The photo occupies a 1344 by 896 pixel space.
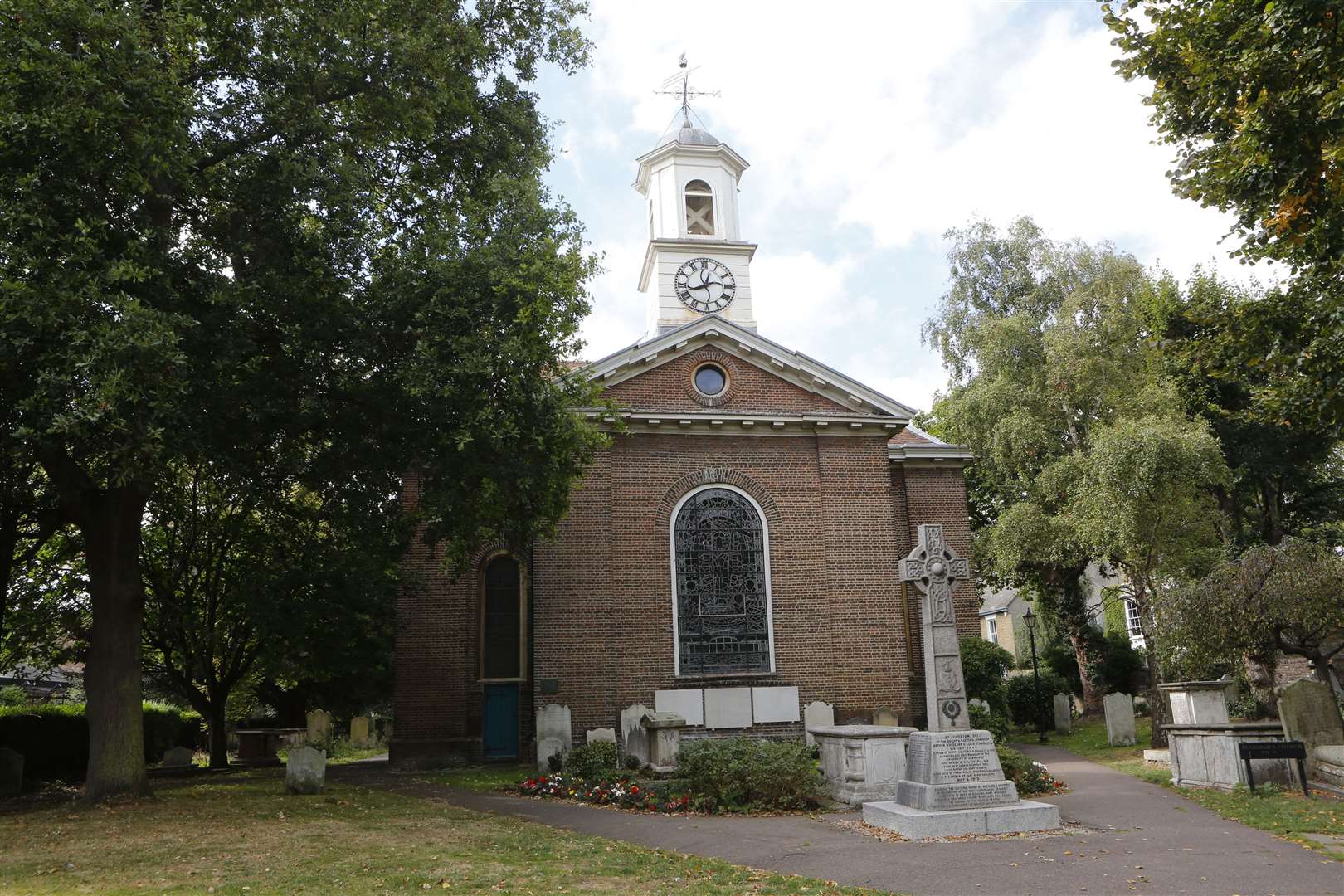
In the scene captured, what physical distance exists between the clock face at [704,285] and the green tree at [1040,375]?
23.9 ft

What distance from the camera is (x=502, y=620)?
21.5 meters

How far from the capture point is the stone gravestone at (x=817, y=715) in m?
20.4

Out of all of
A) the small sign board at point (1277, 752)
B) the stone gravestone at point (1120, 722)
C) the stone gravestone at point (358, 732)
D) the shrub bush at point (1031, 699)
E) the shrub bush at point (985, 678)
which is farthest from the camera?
the stone gravestone at point (358, 732)

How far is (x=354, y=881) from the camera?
334 inches

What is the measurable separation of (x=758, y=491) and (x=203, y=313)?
41.9ft

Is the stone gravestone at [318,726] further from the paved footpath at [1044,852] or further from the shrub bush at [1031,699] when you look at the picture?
the shrub bush at [1031,699]

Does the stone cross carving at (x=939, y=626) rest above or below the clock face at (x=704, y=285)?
below

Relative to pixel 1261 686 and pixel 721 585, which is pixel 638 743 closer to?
pixel 721 585

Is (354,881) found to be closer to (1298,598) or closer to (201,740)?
(1298,598)

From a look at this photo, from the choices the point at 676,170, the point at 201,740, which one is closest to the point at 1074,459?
the point at 676,170

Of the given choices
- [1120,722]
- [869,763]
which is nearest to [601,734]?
[869,763]

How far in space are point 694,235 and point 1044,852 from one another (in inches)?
802

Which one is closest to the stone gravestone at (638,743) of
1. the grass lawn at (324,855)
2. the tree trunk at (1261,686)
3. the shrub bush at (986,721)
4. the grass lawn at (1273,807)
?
the grass lawn at (324,855)

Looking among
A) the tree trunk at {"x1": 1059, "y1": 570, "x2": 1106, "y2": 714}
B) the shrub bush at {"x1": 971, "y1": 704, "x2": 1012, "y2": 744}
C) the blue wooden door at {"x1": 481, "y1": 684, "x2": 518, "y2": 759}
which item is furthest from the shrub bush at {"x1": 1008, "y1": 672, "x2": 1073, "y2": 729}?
the blue wooden door at {"x1": 481, "y1": 684, "x2": 518, "y2": 759}
